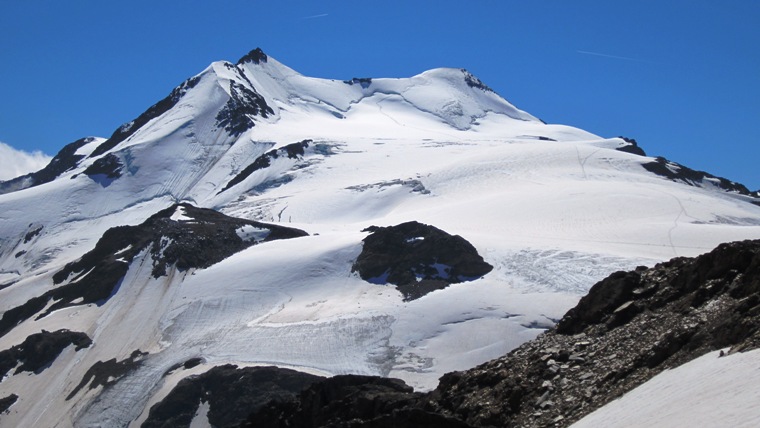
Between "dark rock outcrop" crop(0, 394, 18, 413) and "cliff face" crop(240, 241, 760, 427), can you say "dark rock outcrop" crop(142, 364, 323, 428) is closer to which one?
"dark rock outcrop" crop(0, 394, 18, 413)

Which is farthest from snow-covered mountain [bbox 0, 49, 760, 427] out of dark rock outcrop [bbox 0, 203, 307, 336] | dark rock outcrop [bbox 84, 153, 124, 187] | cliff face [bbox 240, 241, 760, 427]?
cliff face [bbox 240, 241, 760, 427]

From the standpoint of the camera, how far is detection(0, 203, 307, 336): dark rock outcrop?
341 ft

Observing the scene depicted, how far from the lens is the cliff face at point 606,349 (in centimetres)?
2686

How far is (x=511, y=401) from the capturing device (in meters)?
30.0

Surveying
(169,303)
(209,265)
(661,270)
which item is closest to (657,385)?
(661,270)

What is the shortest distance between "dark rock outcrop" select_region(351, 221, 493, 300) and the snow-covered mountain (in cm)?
25

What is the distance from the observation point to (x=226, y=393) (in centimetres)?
7375

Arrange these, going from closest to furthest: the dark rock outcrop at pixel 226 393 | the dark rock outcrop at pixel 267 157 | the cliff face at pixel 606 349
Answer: the cliff face at pixel 606 349 → the dark rock outcrop at pixel 226 393 → the dark rock outcrop at pixel 267 157

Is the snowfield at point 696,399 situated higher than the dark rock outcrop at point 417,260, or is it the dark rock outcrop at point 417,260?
the dark rock outcrop at point 417,260

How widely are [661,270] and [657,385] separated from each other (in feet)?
36.2

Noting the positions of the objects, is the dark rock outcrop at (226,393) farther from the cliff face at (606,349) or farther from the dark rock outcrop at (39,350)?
the cliff face at (606,349)

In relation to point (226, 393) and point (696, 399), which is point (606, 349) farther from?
point (226, 393)

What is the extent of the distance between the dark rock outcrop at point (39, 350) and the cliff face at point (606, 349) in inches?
2303

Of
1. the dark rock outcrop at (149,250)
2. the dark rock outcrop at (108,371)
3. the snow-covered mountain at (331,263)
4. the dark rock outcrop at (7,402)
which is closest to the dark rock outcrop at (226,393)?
the snow-covered mountain at (331,263)
